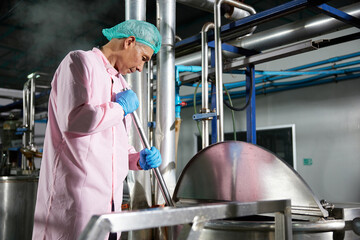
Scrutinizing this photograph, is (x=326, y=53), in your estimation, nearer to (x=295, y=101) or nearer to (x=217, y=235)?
(x=295, y=101)

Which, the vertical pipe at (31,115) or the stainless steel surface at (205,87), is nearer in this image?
the stainless steel surface at (205,87)

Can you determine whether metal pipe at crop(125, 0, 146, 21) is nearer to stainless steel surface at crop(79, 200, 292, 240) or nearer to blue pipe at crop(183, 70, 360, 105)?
stainless steel surface at crop(79, 200, 292, 240)

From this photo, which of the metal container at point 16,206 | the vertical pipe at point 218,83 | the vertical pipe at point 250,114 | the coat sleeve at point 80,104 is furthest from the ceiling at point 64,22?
the coat sleeve at point 80,104

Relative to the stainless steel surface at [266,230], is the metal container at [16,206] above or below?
below

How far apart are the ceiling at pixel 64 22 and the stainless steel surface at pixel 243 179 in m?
2.44

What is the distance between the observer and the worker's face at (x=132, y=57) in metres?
1.21

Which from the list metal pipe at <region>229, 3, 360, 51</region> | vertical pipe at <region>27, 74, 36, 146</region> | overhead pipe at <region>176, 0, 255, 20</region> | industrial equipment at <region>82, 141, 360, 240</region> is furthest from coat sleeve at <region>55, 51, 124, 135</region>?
vertical pipe at <region>27, 74, 36, 146</region>

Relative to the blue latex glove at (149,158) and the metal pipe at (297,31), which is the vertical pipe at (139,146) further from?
the metal pipe at (297,31)

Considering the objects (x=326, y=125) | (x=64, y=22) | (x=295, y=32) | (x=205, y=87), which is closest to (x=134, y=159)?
(x=205, y=87)

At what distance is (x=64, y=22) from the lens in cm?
383

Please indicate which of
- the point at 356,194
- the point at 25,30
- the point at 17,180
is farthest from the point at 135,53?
the point at 25,30

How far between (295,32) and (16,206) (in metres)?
2.30

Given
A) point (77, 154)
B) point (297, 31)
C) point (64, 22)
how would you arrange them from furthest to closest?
point (64, 22)
point (297, 31)
point (77, 154)

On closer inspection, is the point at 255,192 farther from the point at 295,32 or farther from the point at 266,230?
the point at 295,32
